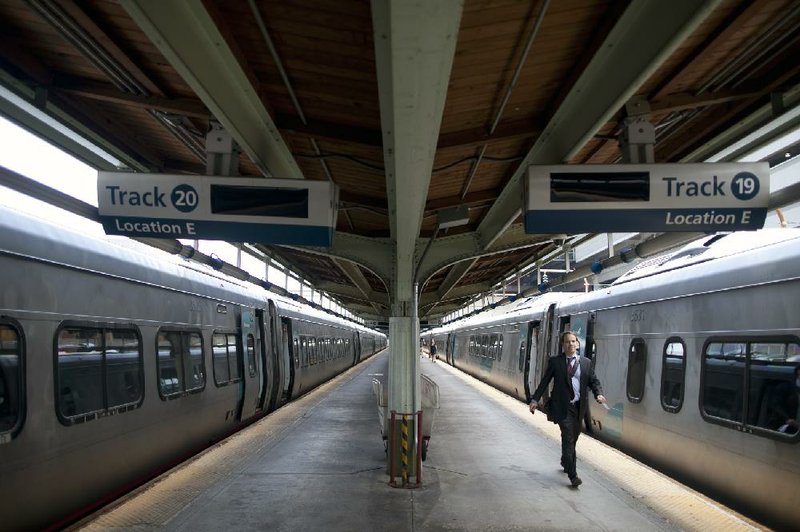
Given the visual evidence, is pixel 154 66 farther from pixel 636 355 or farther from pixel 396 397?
pixel 636 355

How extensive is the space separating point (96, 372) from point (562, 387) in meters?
4.85

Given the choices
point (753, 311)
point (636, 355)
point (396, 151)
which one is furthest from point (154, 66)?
point (636, 355)

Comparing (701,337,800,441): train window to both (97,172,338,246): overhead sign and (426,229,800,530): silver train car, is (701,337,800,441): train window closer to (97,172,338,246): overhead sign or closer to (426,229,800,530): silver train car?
(426,229,800,530): silver train car

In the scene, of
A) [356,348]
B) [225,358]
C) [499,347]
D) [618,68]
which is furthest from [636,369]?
[356,348]

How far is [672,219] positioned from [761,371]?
1.68m

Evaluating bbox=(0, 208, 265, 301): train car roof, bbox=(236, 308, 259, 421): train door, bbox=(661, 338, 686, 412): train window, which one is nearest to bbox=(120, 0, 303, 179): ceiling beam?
bbox=(0, 208, 265, 301): train car roof

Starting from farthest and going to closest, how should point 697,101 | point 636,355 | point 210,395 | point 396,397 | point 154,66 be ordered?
point 210,395 < point 636,355 < point 396,397 < point 697,101 < point 154,66

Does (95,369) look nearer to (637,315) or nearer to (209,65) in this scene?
(209,65)

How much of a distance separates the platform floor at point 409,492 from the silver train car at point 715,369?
13.3 inches

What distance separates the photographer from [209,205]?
518 centimetres

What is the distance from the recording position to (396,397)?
23.9 ft

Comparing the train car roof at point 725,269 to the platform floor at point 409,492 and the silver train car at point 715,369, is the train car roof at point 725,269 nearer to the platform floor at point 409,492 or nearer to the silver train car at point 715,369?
the silver train car at point 715,369

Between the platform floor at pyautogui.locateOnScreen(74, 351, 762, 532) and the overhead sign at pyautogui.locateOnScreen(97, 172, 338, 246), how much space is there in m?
2.65

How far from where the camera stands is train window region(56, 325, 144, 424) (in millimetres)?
4984
